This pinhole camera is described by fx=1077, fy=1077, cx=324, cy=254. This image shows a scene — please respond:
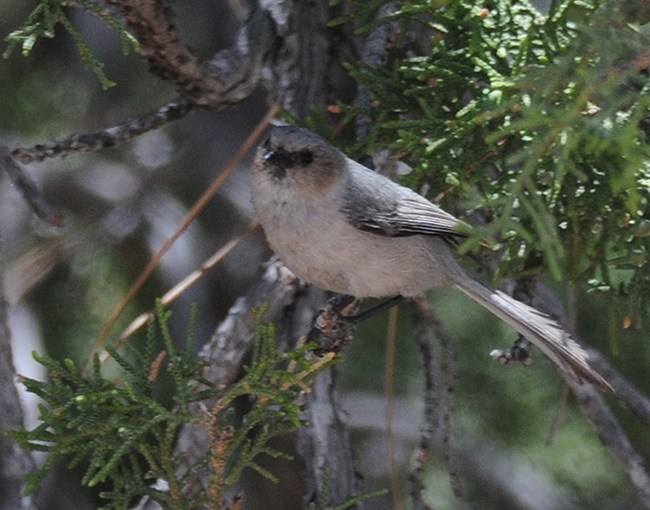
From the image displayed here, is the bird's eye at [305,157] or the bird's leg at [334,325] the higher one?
the bird's eye at [305,157]

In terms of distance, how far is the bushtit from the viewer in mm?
2617

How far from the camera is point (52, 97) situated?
394cm

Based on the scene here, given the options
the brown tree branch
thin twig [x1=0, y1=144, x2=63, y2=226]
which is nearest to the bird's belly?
thin twig [x1=0, y1=144, x2=63, y2=226]

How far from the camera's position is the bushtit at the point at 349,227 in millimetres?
2617

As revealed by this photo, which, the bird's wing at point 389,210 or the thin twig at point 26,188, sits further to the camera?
the bird's wing at point 389,210

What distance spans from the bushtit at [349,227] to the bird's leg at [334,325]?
11 cm

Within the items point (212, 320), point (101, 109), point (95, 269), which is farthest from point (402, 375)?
point (101, 109)

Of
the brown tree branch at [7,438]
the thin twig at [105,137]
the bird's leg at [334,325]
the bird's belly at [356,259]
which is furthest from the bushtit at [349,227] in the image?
the brown tree branch at [7,438]

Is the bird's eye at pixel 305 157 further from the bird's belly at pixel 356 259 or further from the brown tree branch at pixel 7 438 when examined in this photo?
the brown tree branch at pixel 7 438

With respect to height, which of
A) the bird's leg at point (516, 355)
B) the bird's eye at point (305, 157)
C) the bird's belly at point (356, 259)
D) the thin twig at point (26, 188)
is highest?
the thin twig at point (26, 188)

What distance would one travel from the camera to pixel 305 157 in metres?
2.73

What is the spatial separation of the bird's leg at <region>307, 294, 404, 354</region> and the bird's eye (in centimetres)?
38

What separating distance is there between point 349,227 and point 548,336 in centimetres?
56

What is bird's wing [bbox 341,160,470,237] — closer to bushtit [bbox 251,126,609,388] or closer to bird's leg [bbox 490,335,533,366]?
bushtit [bbox 251,126,609,388]
